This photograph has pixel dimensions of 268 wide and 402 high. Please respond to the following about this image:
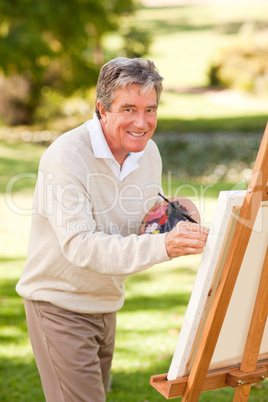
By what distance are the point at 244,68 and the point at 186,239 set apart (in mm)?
22666

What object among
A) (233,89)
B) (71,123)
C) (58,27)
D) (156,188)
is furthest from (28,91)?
(156,188)

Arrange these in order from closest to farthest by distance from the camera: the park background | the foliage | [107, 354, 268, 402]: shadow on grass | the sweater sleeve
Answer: the sweater sleeve
[107, 354, 268, 402]: shadow on grass
the park background
the foliage

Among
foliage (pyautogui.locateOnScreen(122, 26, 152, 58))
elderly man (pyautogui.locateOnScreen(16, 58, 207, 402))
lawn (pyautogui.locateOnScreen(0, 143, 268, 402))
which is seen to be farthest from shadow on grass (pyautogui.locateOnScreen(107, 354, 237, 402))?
foliage (pyautogui.locateOnScreen(122, 26, 152, 58))

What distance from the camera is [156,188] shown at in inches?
106

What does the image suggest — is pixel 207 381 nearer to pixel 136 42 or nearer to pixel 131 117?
pixel 131 117

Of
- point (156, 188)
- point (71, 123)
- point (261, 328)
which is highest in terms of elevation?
point (71, 123)

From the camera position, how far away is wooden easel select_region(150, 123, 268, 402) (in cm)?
186

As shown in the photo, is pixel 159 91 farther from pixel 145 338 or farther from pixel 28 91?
pixel 28 91

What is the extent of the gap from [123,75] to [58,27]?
45.7ft

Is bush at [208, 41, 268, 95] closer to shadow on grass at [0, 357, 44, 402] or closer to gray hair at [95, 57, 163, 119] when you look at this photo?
shadow on grass at [0, 357, 44, 402]

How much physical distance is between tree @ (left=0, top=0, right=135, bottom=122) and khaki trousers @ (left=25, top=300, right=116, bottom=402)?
12615mm

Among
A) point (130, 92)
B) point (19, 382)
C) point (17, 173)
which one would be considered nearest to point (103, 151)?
point (130, 92)

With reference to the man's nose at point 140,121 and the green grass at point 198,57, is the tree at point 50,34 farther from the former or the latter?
the man's nose at point 140,121

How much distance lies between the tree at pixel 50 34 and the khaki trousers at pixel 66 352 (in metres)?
12.6
